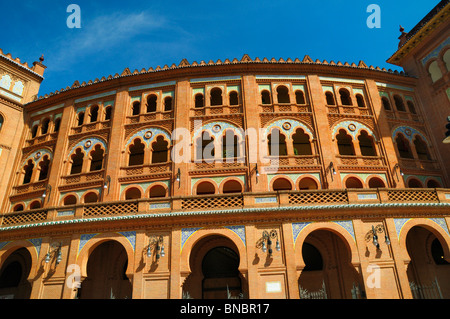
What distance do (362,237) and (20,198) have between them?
1997cm

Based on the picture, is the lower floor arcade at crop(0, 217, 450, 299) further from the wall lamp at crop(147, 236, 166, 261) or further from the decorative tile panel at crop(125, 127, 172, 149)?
the decorative tile panel at crop(125, 127, 172, 149)

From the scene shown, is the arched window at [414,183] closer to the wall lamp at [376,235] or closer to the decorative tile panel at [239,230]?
the wall lamp at [376,235]

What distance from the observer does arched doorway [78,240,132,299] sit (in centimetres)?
1528

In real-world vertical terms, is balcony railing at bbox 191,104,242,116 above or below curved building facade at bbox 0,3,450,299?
above

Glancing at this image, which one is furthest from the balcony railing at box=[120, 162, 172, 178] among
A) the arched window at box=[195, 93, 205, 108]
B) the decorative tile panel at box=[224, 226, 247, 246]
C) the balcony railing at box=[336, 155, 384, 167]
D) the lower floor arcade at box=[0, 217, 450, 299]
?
the balcony railing at box=[336, 155, 384, 167]

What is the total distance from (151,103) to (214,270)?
11.8 metres

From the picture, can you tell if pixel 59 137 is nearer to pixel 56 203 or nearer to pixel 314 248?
pixel 56 203

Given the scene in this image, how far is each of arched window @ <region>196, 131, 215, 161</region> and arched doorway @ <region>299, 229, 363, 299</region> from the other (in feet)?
23.6

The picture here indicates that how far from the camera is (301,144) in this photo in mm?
19609

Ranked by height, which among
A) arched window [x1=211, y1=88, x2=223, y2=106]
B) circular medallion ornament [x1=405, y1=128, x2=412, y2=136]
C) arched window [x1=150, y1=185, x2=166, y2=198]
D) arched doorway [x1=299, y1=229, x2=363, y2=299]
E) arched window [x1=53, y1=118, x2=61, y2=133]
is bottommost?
arched doorway [x1=299, y1=229, x2=363, y2=299]

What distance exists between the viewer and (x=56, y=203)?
17.9m

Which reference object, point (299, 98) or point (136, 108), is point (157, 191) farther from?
point (299, 98)

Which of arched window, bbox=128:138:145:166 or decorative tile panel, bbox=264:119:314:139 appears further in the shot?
arched window, bbox=128:138:145:166
